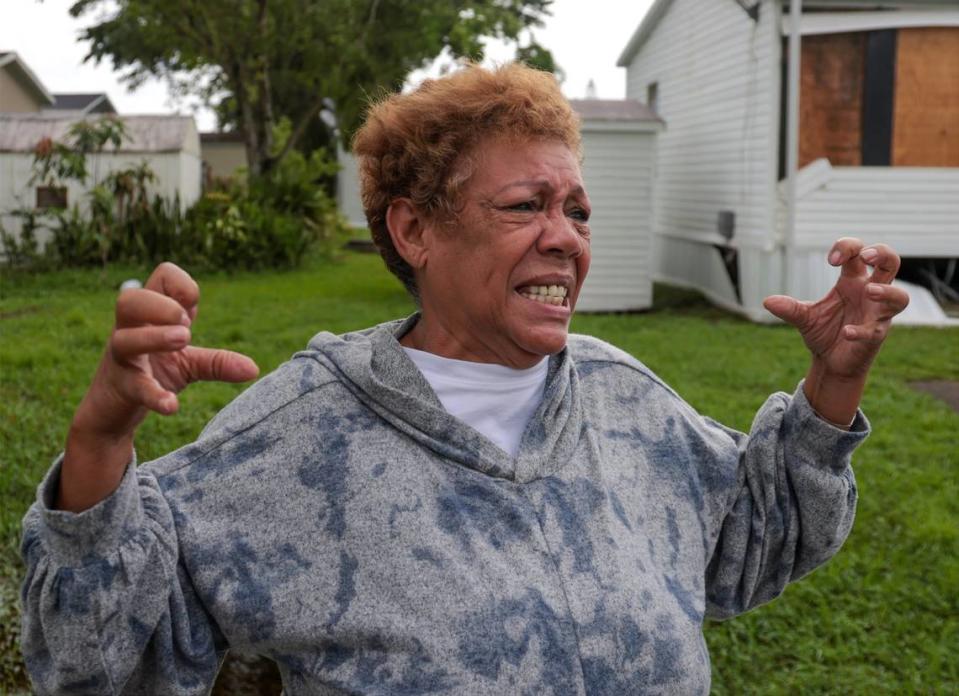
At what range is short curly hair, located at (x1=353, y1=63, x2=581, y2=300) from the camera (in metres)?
2.23

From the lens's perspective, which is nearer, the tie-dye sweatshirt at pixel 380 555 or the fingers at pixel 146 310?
the fingers at pixel 146 310

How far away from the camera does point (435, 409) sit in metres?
2.13

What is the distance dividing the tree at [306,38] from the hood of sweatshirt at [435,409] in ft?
57.6

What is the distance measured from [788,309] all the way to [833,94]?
11350 mm

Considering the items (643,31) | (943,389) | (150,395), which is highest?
(643,31)

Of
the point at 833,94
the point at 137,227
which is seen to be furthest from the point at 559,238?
the point at 137,227

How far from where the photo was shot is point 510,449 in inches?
87.3

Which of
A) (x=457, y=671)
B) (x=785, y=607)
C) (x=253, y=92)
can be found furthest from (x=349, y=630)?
(x=253, y=92)

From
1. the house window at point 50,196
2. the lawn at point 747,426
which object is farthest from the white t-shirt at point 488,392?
the house window at point 50,196

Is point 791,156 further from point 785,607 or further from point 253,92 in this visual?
point 253,92

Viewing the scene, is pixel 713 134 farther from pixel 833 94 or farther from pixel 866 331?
pixel 866 331

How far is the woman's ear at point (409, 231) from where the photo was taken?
2326mm

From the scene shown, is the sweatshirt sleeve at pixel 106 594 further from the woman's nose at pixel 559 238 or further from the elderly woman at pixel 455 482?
the woman's nose at pixel 559 238

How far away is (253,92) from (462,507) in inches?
776
